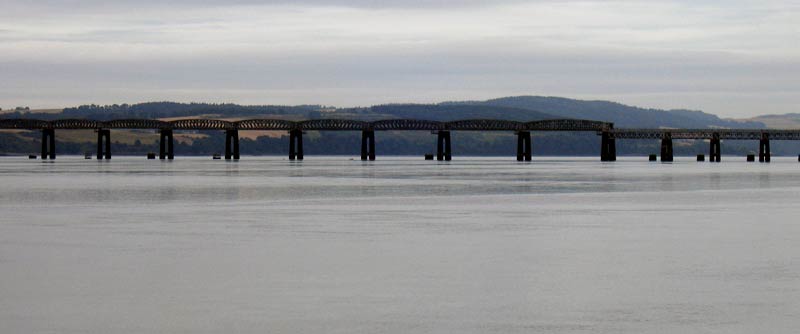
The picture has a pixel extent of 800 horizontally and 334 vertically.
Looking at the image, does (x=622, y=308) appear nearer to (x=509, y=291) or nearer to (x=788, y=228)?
(x=509, y=291)

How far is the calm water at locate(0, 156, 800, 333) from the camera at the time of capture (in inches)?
645

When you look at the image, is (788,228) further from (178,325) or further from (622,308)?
(178,325)

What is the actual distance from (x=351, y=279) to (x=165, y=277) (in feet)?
10.2

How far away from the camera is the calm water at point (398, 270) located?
16391 millimetres

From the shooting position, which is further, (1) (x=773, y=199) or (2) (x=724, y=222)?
(1) (x=773, y=199)

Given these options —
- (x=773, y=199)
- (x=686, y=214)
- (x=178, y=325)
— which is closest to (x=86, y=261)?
(x=178, y=325)

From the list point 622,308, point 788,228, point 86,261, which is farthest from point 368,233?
point 622,308

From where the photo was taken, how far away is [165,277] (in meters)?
20.6

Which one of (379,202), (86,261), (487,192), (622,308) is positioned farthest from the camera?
(487,192)

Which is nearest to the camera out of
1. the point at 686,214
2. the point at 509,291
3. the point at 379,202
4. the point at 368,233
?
the point at 509,291

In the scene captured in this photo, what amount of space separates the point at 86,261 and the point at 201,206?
20127 mm

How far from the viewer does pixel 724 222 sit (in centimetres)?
3484

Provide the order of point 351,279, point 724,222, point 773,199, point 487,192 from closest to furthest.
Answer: point 351,279 < point 724,222 < point 773,199 < point 487,192

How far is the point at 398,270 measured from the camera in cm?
2194
